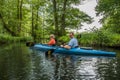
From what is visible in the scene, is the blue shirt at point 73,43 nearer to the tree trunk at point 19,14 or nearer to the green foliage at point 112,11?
the green foliage at point 112,11

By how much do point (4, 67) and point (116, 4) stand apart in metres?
19.9

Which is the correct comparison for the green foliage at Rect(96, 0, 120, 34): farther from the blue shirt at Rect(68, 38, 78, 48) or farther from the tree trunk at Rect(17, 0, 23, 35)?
the tree trunk at Rect(17, 0, 23, 35)

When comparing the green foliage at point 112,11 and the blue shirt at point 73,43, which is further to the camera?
the green foliage at point 112,11

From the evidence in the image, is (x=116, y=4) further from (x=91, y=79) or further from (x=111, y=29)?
(x=91, y=79)

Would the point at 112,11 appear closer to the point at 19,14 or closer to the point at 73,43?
the point at 73,43

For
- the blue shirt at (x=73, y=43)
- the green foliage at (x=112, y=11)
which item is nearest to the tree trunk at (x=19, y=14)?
the green foliage at (x=112, y=11)

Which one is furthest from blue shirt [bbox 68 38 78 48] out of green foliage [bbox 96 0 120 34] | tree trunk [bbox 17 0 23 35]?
Answer: tree trunk [bbox 17 0 23 35]

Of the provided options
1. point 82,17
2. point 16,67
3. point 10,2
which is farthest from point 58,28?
point 16,67

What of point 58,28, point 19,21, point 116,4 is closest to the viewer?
point 116,4

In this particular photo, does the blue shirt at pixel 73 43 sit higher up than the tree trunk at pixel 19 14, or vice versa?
the tree trunk at pixel 19 14

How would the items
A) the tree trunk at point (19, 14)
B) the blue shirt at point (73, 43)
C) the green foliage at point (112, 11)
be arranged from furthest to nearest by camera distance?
the tree trunk at point (19, 14) → the green foliage at point (112, 11) → the blue shirt at point (73, 43)

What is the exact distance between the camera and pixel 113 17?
32906 millimetres

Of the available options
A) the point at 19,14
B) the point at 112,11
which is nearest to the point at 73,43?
the point at 112,11

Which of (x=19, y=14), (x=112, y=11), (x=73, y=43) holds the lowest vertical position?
(x=73, y=43)
